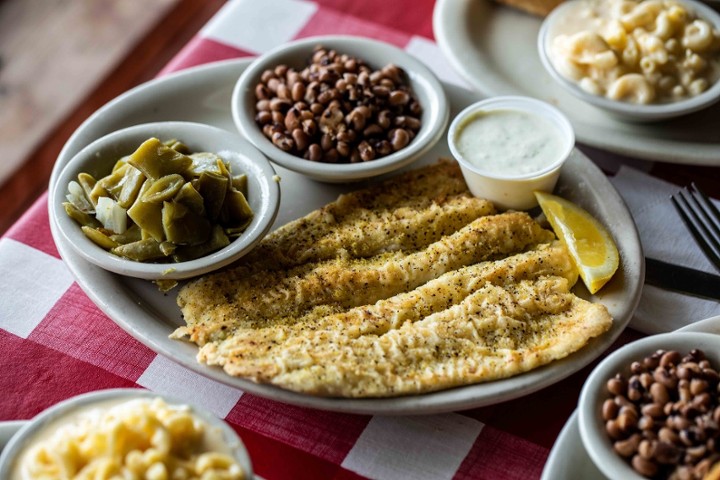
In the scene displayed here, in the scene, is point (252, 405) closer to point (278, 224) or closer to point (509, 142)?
point (278, 224)

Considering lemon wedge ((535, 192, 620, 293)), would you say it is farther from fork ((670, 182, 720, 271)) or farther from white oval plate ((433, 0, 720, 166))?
white oval plate ((433, 0, 720, 166))

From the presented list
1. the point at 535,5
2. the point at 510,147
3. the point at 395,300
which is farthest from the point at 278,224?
the point at 535,5

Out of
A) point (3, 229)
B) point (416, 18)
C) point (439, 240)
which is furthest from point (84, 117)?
point (439, 240)

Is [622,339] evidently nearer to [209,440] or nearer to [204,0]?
[209,440]

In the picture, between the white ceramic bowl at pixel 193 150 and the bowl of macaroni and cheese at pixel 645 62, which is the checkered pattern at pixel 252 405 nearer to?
the white ceramic bowl at pixel 193 150

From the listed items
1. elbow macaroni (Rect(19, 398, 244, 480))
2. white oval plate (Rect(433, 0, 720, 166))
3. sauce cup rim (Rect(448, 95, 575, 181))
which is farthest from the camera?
white oval plate (Rect(433, 0, 720, 166))

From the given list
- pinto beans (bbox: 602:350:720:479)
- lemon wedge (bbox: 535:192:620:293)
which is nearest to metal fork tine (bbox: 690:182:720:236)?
lemon wedge (bbox: 535:192:620:293)

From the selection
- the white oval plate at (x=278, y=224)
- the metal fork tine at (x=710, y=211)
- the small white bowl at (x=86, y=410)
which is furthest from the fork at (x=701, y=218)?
the small white bowl at (x=86, y=410)
